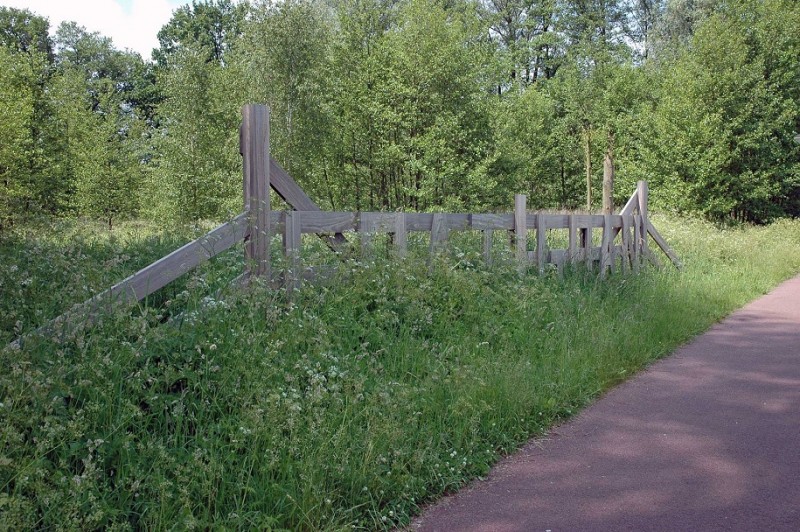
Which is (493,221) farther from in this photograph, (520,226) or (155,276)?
(155,276)

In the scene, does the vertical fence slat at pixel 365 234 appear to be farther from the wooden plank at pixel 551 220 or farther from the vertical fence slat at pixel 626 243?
the vertical fence slat at pixel 626 243

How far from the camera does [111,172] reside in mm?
36625

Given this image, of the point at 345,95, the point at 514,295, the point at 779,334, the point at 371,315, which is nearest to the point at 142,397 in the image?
the point at 371,315

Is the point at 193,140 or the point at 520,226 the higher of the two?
the point at 193,140

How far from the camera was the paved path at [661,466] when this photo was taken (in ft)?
12.5

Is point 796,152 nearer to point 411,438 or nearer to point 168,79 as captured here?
point 168,79

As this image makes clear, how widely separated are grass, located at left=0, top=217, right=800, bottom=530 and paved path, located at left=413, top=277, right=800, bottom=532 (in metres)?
0.24

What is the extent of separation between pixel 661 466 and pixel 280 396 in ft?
8.56

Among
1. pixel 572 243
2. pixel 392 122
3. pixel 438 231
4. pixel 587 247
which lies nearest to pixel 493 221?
pixel 438 231

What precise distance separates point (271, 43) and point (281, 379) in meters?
29.1

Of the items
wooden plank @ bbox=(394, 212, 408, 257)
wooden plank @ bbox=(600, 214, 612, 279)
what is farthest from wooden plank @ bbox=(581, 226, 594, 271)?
wooden plank @ bbox=(394, 212, 408, 257)

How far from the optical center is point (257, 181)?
6012 mm

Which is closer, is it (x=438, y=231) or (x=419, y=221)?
(x=419, y=221)

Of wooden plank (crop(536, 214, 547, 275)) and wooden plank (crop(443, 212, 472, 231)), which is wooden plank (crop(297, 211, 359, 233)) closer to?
wooden plank (crop(443, 212, 472, 231))
